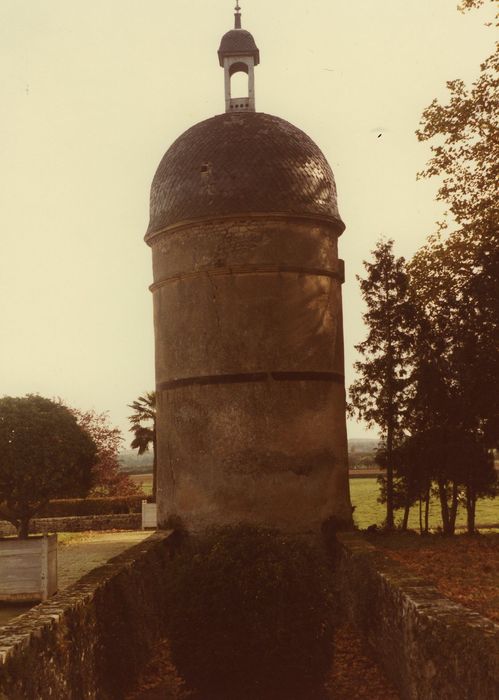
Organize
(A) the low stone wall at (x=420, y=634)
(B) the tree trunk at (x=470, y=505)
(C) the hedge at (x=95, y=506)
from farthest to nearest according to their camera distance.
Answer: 1. (C) the hedge at (x=95, y=506)
2. (B) the tree trunk at (x=470, y=505)
3. (A) the low stone wall at (x=420, y=634)

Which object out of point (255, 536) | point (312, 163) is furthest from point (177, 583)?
point (312, 163)

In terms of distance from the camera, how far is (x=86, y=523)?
3123cm

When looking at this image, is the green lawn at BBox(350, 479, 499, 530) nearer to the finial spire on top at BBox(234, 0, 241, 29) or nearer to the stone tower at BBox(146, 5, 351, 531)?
the stone tower at BBox(146, 5, 351, 531)

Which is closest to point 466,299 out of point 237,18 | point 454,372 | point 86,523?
point 454,372

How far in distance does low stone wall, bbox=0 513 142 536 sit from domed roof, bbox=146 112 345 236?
61.7ft

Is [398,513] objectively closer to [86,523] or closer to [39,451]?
[86,523]

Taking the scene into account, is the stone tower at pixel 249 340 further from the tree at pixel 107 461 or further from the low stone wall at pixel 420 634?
the tree at pixel 107 461

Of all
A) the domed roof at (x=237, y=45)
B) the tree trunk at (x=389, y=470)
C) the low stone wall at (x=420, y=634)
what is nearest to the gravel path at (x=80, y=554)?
the low stone wall at (x=420, y=634)

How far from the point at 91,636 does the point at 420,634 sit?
3325mm

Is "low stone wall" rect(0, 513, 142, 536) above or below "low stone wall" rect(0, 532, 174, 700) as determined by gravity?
below

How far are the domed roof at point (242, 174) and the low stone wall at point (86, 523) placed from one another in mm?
18812

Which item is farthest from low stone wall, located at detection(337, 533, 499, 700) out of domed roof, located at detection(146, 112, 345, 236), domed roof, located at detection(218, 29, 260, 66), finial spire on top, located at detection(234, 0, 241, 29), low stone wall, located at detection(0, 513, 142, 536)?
low stone wall, located at detection(0, 513, 142, 536)

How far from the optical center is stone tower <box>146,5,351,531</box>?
13383 millimetres

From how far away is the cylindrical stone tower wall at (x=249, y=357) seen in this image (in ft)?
43.9
